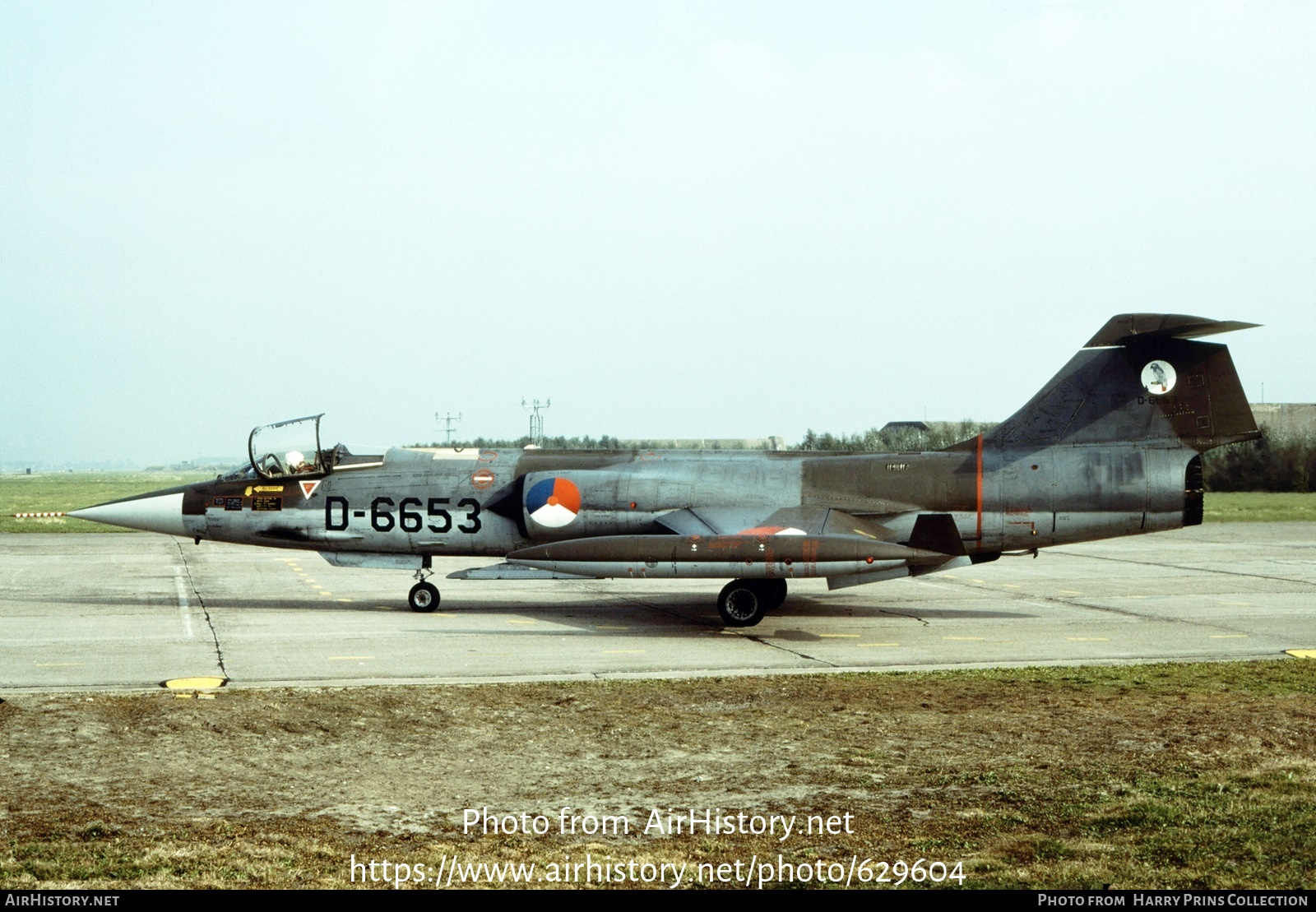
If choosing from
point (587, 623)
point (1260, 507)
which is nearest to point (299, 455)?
point (587, 623)

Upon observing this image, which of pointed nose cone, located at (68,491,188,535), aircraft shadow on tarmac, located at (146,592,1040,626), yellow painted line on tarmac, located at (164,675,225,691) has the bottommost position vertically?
aircraft shadow on tarmac, located at (146,592,1040,626)

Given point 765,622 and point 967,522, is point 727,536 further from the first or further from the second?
point 967,522

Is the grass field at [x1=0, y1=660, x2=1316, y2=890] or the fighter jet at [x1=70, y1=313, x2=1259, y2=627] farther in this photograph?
the fighter jet at [x1=70, y1=313, x2=1259, y2=627]

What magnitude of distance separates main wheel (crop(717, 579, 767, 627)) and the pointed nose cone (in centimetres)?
920

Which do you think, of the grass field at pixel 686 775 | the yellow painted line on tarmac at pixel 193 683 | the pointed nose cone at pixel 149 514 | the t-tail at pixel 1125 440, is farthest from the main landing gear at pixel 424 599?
the t-tail at pixel 1125 440

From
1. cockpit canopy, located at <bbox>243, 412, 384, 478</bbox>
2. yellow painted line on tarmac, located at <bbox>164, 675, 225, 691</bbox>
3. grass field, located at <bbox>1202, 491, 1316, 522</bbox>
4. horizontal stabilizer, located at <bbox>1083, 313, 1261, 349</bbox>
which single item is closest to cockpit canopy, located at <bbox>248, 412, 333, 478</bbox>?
cockpit canopy, located at <bbox>243, 412, 384, 478</bbox>

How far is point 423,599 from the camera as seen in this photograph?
1867cm

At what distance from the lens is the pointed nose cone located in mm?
19016

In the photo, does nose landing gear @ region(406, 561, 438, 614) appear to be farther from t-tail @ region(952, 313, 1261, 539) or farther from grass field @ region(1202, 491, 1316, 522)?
grass field @ region(1202, 491, 1316, 522)

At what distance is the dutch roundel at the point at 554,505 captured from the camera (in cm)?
1791

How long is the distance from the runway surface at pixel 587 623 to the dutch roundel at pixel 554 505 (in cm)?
158

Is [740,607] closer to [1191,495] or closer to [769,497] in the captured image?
[769,497]

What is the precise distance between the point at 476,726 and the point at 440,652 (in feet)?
15.3

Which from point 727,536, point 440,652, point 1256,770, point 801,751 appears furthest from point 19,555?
point 1256,770
